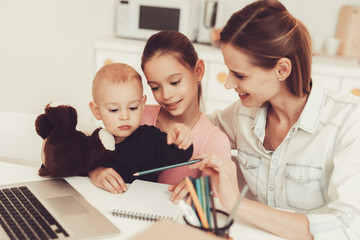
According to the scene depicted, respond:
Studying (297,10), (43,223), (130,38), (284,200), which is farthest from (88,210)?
(297,10)

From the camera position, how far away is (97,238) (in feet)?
2.71

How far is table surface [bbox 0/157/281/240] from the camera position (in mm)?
891

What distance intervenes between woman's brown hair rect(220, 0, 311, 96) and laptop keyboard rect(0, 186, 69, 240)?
663mm

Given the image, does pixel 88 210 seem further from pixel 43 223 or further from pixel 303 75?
pixel 303 75

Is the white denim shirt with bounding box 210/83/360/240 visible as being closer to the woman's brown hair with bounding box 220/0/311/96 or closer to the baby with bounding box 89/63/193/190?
the woman's brown hair with bounding box 220/0/311/96

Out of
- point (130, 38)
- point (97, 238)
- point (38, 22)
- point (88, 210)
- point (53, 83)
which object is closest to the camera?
point (97, 238)

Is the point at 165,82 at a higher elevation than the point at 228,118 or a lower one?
higher

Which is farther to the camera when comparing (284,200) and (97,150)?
(284,200)

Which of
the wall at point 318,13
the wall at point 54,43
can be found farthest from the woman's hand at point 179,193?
the wall at point 318,13

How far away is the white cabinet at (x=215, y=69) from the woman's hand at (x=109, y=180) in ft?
4.69

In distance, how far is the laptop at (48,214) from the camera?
2.69 feet

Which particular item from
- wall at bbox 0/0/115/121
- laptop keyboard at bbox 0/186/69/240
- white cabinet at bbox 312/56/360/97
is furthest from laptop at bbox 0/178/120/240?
white cabinet at bbox 312/56/360/97

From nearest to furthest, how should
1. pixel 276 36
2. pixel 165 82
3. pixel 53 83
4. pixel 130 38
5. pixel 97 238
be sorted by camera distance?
pixel 97 238
pixel 276 36
pixel 165 82
pixel 53 83
pixel 130 38

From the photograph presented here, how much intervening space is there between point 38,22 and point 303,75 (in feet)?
5.33
